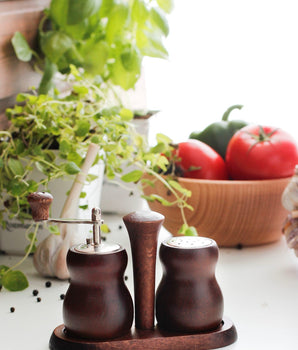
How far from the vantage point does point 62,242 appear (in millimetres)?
928

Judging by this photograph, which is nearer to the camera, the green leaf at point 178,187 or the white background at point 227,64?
the green leaf at point 178,187

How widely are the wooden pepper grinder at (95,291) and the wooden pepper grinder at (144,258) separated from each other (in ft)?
0.06

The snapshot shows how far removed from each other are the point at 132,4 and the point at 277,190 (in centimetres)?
46

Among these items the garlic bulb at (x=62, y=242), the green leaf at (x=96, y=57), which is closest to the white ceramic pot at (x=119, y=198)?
the green leaf at (x=96, y=57)

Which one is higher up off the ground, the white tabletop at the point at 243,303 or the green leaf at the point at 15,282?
the green leaf at the point at 15,282

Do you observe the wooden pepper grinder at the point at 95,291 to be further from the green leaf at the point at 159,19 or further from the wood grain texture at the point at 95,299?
the green leaf at the point at 159,19

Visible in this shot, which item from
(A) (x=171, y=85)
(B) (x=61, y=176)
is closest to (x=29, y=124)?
(B) (x=61, y=176)

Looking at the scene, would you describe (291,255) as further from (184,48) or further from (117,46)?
(184,48)

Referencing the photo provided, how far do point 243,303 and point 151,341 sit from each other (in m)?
0.24

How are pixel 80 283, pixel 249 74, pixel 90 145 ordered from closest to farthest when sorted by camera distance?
1. pixel 80 283
2. pixel 90 145
3. pixel 249 74

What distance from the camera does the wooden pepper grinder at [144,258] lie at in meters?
0.64

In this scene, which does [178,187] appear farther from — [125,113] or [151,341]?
[151,341]

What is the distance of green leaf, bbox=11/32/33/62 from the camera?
1.09m

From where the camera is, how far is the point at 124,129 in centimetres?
98
